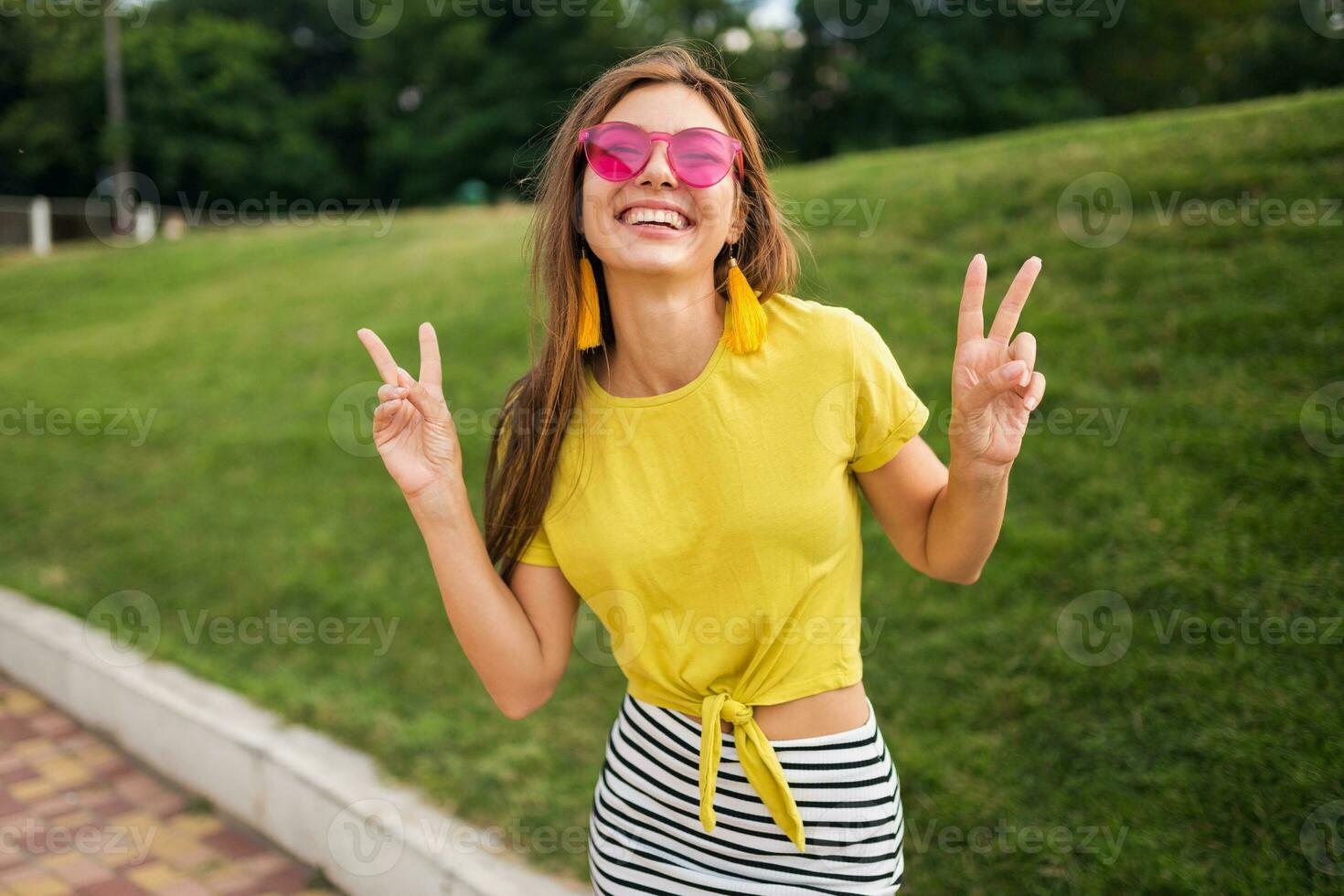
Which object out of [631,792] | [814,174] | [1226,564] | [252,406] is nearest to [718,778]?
[631,792]

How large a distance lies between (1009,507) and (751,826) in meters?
2.66

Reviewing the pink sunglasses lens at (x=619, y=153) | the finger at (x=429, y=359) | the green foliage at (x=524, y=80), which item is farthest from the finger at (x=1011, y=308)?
the green foliage at (x=524, y=80)

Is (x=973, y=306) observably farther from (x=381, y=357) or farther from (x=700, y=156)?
(x=381, y=357)

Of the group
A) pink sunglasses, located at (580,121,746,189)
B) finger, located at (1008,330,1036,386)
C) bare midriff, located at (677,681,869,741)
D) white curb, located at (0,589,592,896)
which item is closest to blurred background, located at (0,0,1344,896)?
white curb, located at (0,589,592,896)

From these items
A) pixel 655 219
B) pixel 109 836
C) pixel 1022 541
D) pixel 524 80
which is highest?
pixel 524 80

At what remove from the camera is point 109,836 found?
366 cm

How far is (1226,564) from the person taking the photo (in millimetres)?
3361

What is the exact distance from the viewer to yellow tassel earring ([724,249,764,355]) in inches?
67.6

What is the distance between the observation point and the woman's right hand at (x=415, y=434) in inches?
69.7

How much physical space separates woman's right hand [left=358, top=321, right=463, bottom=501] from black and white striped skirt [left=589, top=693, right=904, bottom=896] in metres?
0.57

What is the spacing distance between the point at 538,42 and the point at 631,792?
132 feet

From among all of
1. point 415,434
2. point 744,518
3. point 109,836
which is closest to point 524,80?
point 109,836

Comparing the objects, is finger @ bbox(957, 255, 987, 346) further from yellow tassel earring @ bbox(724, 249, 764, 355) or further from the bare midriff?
the bare midriff

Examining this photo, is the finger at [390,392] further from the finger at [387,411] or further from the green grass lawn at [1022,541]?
the green grass lawn at [1022,541]
